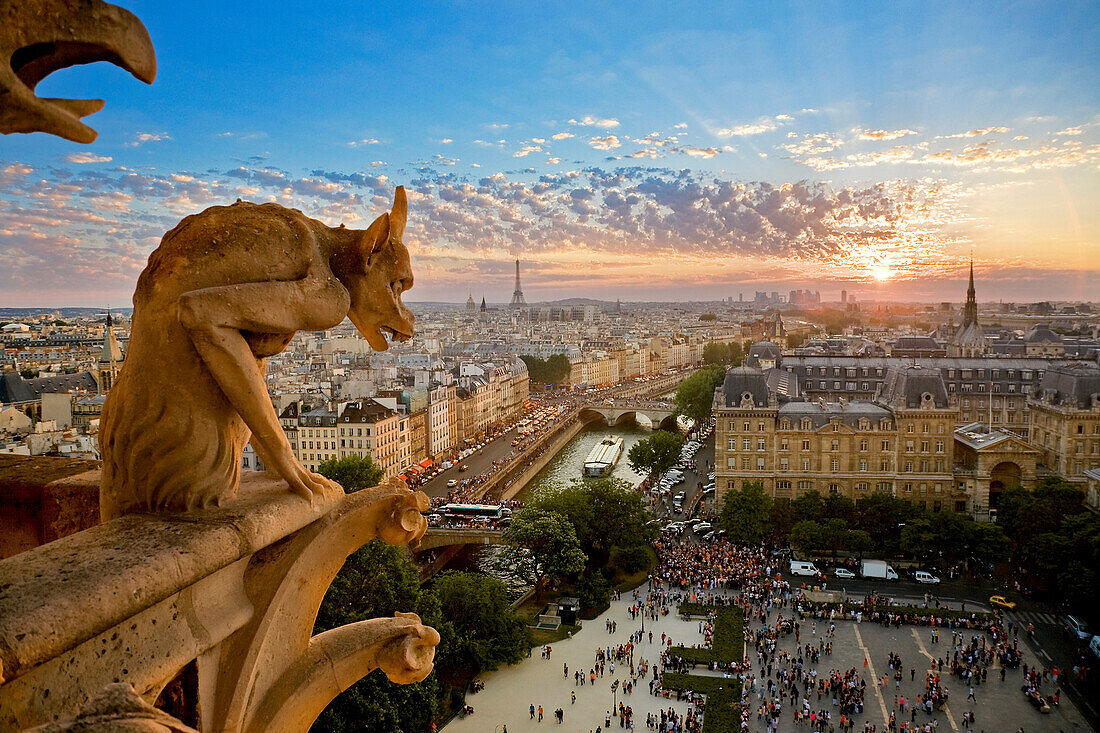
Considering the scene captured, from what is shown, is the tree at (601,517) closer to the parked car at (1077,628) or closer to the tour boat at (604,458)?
the parked car at (1077,628)

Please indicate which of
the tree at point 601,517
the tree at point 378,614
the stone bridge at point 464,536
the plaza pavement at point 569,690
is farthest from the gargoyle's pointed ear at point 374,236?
the stone bridge at point 464,536

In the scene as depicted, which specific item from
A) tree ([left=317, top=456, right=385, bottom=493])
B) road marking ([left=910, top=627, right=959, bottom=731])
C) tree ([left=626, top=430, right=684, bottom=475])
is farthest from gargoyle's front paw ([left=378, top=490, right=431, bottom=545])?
tree ([left=626, top=430, right=684, bottom=475])

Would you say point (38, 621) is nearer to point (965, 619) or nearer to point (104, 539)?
point (104, 539)

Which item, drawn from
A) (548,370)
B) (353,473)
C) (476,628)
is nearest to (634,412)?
(548,370)

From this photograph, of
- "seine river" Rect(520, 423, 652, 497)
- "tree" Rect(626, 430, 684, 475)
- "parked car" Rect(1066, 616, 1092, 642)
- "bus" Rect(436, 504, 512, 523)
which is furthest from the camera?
"seine river" Rect(520, 423, 652, 497)

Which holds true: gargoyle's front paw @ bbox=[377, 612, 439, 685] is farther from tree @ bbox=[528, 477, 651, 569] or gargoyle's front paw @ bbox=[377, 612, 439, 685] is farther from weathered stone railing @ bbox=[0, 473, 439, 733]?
tree @ bbox=[528, 477, 651, 569]
